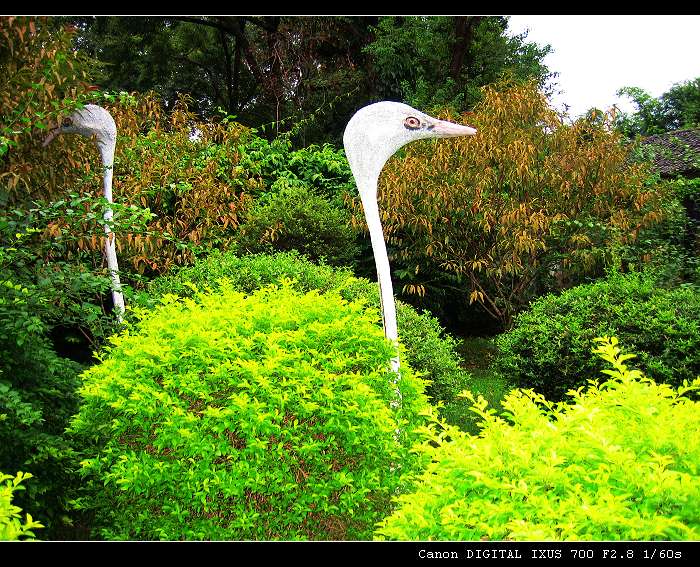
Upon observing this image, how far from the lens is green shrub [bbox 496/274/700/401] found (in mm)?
4500

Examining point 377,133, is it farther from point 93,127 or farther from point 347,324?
point 93,127

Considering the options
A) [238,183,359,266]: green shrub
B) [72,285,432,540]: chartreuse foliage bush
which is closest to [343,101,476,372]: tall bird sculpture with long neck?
[72,285,432,540]: chartreuse foliage bush

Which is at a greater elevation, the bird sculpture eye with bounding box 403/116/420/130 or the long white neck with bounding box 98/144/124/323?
the bird sculpture eye with bounding box 403/116/420/130

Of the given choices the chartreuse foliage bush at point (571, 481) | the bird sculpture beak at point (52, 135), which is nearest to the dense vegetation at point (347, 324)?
the chartreuse foliage bush at point (571, 481)

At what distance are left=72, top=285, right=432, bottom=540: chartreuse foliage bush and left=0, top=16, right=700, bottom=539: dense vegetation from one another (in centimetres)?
1

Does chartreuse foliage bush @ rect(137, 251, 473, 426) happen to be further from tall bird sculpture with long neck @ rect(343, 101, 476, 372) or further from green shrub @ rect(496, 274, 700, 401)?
tall bird sculpture with long neck @ rect(343, 101, 476, 372)

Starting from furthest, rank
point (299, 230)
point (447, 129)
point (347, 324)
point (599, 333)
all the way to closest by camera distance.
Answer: point (299, 230), point (599, 333), point (447, 129), point (347, 324)

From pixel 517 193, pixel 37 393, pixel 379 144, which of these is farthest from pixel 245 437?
pixel 517 193

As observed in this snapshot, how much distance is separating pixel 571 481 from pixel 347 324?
62.1 inches

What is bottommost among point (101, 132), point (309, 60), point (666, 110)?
point (101, 132)

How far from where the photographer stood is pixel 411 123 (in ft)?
12.4

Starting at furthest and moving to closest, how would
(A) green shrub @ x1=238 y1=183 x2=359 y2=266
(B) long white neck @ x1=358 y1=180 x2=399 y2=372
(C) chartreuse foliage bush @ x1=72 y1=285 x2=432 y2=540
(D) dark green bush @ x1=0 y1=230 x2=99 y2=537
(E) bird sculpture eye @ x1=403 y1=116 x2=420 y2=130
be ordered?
(A) green shrub @ x1=238 y1=183 x2=359 y2=266
(E) bird sculpture eye @ x1=403 y1=116 x2=420 y2=130
(B) long white neck @ x1=358 y1=180 x2=399 y2=372
(D) dark green bush @ x1=0 y1=230 x2=99 y2=537
(C) chartreuse foliage bush @ x1=72 y1=285 x2=432 y2=540

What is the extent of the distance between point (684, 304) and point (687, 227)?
4136 millimetres
